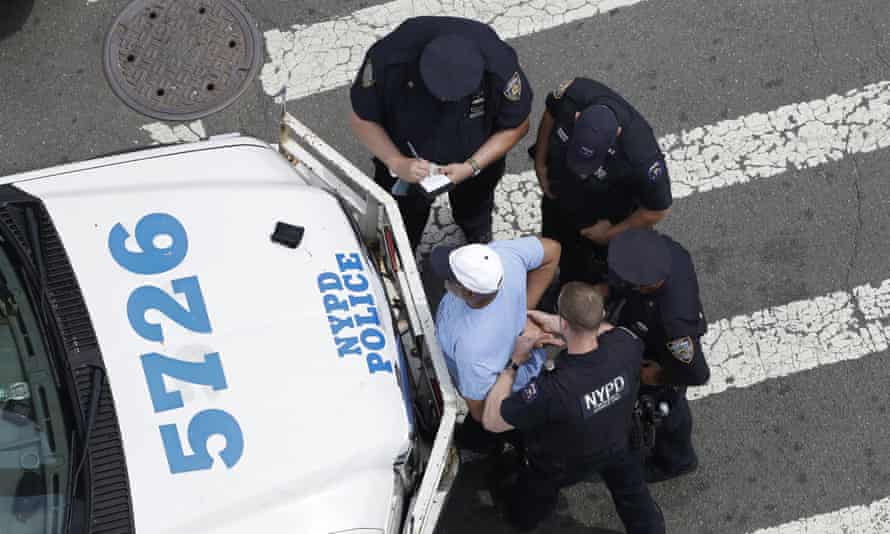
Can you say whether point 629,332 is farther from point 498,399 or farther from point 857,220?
point 857,220

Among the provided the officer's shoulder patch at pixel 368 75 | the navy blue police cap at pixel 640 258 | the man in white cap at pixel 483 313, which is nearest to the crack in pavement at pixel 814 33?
the navy blue police cap at pixel 640 258

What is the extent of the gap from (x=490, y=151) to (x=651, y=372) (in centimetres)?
135

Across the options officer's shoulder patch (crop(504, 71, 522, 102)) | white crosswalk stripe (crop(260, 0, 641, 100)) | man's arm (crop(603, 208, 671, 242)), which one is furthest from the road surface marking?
white crosswalk stripe (crop(260, 0, 641, 100))

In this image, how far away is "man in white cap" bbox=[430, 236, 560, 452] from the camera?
164 inches

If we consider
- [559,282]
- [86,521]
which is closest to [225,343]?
[86,521]

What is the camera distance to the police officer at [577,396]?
423 cm

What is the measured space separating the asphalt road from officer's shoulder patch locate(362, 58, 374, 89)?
1.52 m

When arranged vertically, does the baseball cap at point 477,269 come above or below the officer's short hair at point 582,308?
above

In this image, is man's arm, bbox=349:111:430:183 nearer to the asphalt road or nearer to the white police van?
the white police van

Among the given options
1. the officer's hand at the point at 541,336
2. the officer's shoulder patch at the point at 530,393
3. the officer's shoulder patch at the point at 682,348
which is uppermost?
the officer's hand at the point at 541,336

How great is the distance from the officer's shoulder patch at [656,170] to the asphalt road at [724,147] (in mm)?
1548

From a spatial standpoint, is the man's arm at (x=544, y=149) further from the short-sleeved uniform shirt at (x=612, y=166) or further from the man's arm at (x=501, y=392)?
the man's arm at (x=501, y=392)

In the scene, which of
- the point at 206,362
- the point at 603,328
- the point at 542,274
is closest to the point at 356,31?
the point at 542,274

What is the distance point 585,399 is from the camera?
4234mm
